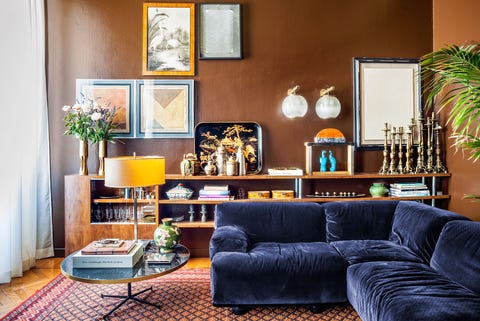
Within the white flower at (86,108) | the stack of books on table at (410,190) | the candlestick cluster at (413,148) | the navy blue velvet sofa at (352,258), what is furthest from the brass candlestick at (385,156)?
the white flower at (86,108)

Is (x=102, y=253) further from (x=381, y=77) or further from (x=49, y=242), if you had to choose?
(x=381, y=77)

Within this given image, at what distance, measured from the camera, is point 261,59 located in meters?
4.07

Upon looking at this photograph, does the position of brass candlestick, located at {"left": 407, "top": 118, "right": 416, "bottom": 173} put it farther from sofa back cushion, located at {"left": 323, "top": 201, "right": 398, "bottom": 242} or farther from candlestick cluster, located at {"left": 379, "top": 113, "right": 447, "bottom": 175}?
sofa back cushion, located at {"left": 323, "top": 201, "right": 398, "bottom": 242}

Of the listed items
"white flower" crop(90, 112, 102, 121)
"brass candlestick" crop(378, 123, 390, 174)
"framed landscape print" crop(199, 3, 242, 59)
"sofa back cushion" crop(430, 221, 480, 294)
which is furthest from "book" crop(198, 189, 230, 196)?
"sofa back cushion" crop(430, 221, 480, 294)

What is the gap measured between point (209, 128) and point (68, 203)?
1753 mm

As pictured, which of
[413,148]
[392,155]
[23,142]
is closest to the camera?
[23,142]

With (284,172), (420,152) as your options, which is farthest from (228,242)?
(420,152)

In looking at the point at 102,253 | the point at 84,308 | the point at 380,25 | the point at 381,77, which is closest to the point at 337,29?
the point at 380,25

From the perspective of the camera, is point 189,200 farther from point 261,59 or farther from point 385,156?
point 385,156

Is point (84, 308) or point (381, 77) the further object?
point (381, 77)

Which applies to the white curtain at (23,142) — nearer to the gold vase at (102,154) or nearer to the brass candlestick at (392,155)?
Answer: the gold vase at (102,154)

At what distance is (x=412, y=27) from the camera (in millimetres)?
4168

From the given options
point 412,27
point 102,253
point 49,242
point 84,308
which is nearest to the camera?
point 102,253

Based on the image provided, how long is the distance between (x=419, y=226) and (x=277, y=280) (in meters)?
1.24
